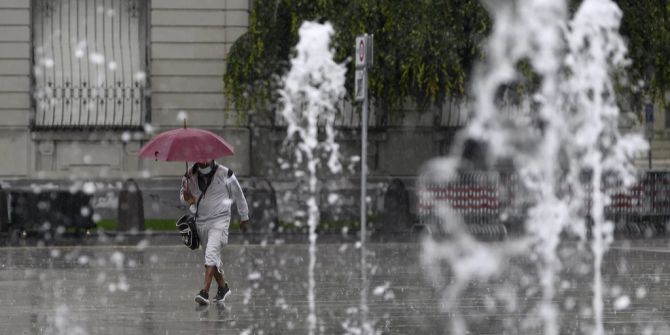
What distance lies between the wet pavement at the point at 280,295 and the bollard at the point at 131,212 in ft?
12.5

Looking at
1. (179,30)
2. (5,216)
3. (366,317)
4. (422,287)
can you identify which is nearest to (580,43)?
(179,30)

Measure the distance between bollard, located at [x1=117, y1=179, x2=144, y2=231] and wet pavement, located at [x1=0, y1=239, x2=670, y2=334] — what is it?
12.5ft

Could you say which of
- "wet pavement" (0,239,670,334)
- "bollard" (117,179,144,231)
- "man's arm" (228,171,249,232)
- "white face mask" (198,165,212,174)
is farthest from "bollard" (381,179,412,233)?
"white face mask" (198,165,212,174)

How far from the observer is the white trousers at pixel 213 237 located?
43.3ft

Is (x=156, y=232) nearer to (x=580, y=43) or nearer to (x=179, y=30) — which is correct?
(x=179, y=30)

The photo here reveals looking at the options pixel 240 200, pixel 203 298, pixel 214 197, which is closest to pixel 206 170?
pixel 214 197

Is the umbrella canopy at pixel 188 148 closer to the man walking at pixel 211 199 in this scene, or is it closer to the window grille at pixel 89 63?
the man walking at pixel 211 199

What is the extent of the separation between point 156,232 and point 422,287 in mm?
10438

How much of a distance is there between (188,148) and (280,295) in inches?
75.2

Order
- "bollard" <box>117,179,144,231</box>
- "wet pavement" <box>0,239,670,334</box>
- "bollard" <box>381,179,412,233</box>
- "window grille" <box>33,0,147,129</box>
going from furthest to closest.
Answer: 1. "window grille" <box>33,0,147,129</box>
2. "bollard" <box>381,179,412,233</box>
3. "bollard" <box>117,179,144,231</box>
4. "wet pavement" <box>0,239,670,334</box>

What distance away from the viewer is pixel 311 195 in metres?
29.4

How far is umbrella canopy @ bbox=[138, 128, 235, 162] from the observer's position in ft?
42.2

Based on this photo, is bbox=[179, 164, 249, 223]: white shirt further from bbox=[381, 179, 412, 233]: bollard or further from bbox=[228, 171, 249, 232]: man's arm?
bbox=[381, 179, 412, 233]: bollard

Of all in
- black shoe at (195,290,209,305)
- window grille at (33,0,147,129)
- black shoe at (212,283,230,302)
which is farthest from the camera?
window grille at (33,0,147,129)
